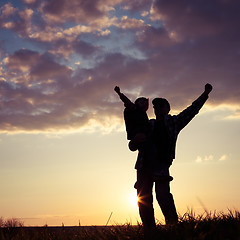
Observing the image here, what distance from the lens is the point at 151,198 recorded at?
18.5ft

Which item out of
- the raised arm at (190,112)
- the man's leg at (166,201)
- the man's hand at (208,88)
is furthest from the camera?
the man's hand at (208,88)

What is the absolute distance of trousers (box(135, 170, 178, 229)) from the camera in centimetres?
552

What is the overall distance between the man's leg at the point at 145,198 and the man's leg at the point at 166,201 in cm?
13

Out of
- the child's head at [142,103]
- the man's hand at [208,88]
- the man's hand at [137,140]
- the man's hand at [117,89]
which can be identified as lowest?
the man's hand at [137,140]

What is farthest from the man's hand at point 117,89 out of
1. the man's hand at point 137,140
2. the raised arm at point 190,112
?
the raised arm at point 190,112

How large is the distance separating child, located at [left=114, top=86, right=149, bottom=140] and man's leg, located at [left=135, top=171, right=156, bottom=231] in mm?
609

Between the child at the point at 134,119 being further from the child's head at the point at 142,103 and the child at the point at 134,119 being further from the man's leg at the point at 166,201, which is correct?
the man's leg at the point at 166,201

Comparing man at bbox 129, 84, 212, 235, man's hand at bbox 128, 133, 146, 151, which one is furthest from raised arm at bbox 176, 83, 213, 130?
man's hand at bbox 128, 133, 146, 151

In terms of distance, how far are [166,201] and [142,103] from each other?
150 cm

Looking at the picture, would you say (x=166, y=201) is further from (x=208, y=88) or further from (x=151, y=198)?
(x=208, y=88)

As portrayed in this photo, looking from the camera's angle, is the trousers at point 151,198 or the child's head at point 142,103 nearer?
the trousers at point 151,198

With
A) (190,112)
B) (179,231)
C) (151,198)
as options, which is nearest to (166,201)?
(151,198)

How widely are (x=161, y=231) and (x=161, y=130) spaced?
1515 millimetres

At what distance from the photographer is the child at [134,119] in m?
5.68
